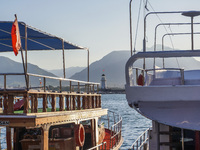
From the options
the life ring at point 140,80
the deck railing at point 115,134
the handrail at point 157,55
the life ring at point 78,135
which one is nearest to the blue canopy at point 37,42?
the life ring at point 78,135

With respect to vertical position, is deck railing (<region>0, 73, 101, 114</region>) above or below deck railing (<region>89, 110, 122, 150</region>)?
above

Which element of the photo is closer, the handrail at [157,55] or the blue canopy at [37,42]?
the handrail at [157,55]

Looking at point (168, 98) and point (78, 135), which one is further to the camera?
point (78, 135)

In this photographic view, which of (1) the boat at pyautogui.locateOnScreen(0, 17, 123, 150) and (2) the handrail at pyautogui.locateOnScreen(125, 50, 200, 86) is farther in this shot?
(1) the boat at pyautogui.locateOnScreen(0, 17, 123, 150)

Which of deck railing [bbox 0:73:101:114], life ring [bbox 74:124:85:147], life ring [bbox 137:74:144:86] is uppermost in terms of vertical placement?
life ring [bbox 137:74:144:86]

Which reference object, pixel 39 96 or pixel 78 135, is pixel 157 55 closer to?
pixel 39 96

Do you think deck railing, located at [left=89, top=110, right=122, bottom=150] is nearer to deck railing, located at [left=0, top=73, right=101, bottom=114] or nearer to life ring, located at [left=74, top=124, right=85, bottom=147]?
life ring, located at [left=74, top=124, right=85, bottom=147]

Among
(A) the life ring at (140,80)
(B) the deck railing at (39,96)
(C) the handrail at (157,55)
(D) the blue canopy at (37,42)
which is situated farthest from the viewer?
(D) the blue canopy at (37,42)

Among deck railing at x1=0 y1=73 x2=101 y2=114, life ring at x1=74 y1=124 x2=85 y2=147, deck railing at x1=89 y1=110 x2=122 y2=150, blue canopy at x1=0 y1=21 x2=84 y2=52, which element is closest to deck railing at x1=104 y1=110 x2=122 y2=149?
deck railing at x1=89 y1=110 x2=122 y2=150

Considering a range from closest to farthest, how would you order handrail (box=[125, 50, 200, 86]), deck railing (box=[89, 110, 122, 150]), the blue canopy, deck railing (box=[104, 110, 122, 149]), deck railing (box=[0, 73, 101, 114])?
1. handrail (box=[125, 50, 200, 86])
2. deck railing (box=[0, 73, 101, 114])
3. the blue canopy
4. deck railing (box=[89, 110, 122, 150])
5. deck railing (box=[104, 110, 122, 149])

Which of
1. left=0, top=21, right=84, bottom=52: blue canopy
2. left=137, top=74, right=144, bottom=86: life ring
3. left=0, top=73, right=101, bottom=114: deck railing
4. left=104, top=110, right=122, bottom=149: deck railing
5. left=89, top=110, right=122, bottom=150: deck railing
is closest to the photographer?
left=137, top=74, right=144, bottom=86: life ring

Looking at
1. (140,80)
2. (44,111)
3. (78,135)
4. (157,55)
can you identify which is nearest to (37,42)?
(78,135)

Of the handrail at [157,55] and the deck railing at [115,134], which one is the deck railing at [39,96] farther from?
the handrail at [157,55]

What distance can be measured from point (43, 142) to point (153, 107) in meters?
4.16
